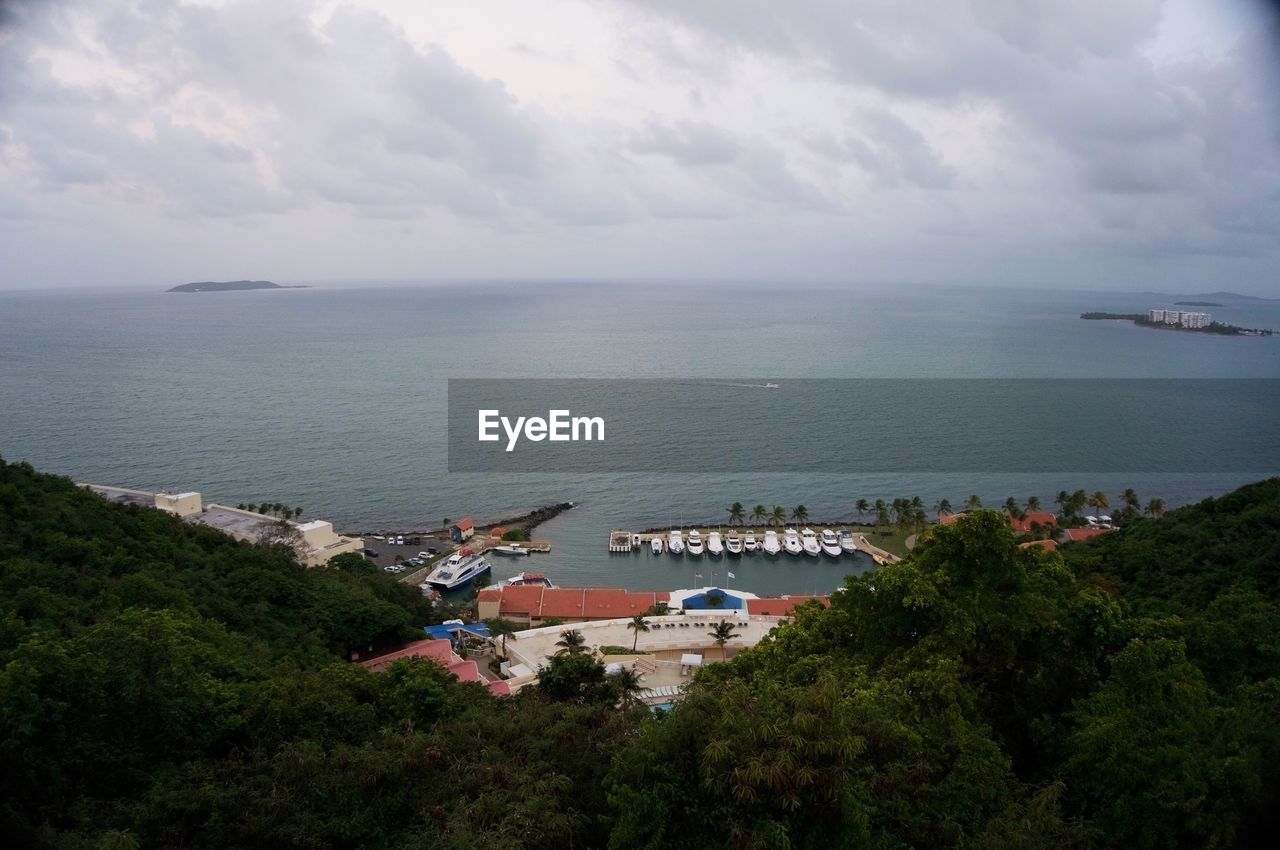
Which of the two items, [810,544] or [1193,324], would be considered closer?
[810,544]

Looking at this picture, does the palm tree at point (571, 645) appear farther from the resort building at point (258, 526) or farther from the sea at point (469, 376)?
the resort building at point (258, 526)

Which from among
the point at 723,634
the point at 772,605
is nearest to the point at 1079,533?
the point at 772,605

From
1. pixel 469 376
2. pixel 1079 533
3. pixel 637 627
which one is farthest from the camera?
pixel 469 376

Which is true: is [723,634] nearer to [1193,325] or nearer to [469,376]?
[469,376]

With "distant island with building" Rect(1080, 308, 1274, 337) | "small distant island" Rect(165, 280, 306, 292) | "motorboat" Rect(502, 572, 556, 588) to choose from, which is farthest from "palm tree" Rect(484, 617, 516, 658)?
"small distant island" Rect(165, 280, 306, 292)

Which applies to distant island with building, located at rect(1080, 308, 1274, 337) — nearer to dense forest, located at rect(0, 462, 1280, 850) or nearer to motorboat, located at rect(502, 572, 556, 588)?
motorboat, located at rect(502, 572, 556, 588)

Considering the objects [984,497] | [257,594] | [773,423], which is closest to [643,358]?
[773,423]
